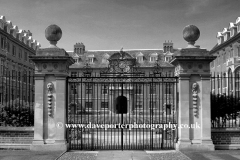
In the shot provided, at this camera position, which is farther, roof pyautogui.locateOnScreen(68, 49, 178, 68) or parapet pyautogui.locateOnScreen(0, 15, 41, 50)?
roof pyautogui.locateOnScreen(68, 49, 178, 68)

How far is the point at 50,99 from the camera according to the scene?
1057 centimetres

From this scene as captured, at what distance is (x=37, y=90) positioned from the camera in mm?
10648

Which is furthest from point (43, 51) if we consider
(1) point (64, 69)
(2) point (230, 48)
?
(2) point (230, 48)

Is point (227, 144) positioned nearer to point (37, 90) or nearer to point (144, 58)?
point (37, 90)

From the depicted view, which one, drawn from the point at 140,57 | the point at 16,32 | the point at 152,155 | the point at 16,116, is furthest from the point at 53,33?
the point at 140,57

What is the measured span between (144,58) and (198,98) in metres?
46.7

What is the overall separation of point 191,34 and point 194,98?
239 centimetres

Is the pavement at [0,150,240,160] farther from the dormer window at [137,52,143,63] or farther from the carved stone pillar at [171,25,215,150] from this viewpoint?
the dormer window at [137,52,143,63]

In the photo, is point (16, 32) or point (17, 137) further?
point (16, 32)

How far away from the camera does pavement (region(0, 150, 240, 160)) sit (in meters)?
9.33

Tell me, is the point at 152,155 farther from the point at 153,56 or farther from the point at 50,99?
the point at 153,56

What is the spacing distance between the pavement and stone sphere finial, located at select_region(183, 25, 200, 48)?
403 centimetres

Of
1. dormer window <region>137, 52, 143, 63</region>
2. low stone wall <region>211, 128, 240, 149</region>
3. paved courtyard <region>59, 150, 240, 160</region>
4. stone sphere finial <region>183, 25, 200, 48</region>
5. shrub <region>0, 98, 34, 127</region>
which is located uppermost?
dormer window <region>137, 52, 143, 63</region>

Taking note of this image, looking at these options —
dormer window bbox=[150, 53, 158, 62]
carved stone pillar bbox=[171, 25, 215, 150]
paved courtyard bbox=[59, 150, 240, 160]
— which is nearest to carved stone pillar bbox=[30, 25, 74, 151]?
paved courtyard bbox=[59, 150, 240, 160]
